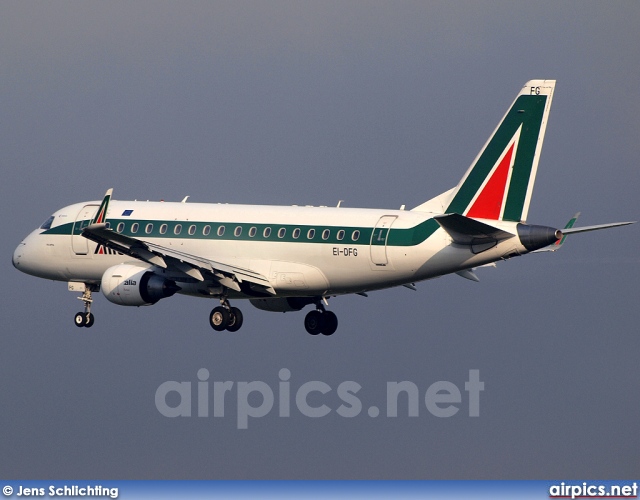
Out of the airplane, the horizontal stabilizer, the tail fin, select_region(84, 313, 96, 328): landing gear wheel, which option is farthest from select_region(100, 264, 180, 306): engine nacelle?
the tail fin

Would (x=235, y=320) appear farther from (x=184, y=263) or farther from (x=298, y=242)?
(x=298, y=242)

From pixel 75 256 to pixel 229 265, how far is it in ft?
26.2

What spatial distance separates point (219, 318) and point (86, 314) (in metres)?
7.88

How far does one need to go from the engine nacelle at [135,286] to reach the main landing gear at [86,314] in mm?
4958

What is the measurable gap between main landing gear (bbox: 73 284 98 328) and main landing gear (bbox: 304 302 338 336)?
1001cm

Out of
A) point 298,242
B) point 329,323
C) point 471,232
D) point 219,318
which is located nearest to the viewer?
point 471,232

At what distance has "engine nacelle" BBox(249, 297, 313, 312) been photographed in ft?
290

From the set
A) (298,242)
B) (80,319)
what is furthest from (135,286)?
(298,242)

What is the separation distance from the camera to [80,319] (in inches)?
3538

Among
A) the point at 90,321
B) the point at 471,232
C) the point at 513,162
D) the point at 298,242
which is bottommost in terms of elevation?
the point at 471,232

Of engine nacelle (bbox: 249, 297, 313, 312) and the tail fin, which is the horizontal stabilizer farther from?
engine nacelle (bbox: 249, 297, 313, 312)

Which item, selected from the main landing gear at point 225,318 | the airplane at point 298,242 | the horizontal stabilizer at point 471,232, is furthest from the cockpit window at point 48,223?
the horizontal stabilizer at point 471,232

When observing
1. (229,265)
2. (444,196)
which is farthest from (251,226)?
(444,196)

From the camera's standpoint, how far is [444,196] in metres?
83.3
